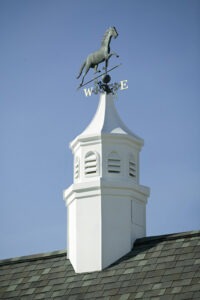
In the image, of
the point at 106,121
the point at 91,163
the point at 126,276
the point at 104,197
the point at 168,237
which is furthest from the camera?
the point at 106,121

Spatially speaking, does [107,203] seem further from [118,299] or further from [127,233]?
[118,299]

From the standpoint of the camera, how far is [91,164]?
44.2m

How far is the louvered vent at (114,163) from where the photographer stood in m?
44.2

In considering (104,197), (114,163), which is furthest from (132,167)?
(104,197)

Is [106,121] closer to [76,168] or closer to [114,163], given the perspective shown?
[114,163]

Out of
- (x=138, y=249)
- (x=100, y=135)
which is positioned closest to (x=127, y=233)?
(x=138, y=249)

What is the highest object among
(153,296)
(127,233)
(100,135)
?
(100,135)

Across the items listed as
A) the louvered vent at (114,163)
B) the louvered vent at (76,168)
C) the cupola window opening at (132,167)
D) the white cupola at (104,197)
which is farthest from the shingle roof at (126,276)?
the louvered vent at (76,168)

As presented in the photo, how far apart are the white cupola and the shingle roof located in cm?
51

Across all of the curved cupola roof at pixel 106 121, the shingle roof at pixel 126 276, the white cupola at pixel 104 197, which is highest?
the curved cupola roof at pixel 106 121

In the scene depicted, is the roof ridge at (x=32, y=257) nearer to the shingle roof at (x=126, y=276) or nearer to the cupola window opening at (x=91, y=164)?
the shingle roof at (x=126, y=276)

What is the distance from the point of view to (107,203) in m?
43.8

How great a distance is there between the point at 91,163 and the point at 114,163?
76 cm

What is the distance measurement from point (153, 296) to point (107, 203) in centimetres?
482
